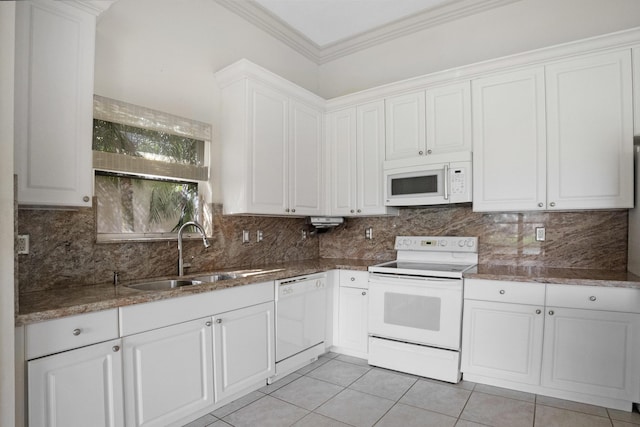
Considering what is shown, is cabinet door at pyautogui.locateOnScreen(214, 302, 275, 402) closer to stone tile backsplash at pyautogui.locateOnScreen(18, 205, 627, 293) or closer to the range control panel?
stone tile backsplash at pyautogui.locateOnScreen(18, 205, 627, 293)

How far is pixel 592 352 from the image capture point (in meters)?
2.32

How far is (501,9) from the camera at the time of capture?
3.23 meters

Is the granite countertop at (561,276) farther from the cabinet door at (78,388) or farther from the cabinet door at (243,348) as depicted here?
the cabinet door at (78,388)

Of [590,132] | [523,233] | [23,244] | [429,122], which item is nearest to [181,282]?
[23,244]

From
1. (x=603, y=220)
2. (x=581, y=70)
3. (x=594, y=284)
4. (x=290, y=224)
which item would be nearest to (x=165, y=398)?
(x=290, y=224)

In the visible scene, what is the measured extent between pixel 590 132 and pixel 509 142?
52 cm

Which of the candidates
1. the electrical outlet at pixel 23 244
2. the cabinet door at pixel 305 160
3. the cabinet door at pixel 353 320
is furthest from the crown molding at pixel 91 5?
the cabinet door at pixel 353 320

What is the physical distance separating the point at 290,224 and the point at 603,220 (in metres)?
2.72

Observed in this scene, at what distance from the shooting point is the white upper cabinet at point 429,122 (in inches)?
118

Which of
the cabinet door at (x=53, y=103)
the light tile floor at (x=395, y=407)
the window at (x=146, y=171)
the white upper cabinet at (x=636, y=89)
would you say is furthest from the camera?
the white upper cabinet at (x=636, y=89)

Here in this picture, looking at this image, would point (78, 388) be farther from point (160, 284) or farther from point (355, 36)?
point (355, 36)

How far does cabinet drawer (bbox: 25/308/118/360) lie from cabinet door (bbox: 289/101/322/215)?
1.83m

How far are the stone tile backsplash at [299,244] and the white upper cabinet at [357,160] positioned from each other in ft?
1.18

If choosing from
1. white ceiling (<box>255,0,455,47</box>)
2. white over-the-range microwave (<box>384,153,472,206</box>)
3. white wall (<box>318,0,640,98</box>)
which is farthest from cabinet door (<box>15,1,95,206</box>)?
white wall (<box>318,0,640,98</box>)
